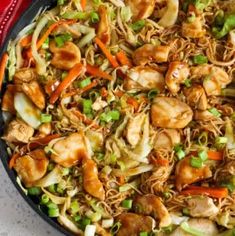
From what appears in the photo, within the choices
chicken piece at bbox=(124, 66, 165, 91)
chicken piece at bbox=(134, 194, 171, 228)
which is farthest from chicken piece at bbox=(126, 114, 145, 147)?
chicken piece at bbox=(134, 194, 171, 228)

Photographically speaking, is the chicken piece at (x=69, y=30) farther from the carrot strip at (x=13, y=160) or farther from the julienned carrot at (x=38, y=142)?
the carrot strip at (x=13, y=160)

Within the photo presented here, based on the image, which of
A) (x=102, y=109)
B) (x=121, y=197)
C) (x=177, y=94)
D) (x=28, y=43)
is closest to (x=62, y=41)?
(x=28, y=43)

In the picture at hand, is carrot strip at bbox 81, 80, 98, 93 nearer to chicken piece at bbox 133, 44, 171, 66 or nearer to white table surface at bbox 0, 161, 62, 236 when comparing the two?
chicken piece at bbox 133, 44, 171, 66

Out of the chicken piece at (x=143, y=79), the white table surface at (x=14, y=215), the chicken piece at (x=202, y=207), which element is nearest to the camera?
the chicken piece at (x=202, y=207)

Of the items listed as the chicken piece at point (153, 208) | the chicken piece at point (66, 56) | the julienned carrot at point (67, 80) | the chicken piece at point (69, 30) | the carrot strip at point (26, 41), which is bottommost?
the chicken piece at point (153, 208)

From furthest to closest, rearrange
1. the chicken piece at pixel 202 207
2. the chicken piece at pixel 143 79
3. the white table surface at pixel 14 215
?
the white table surface at pixel 14 215, the chicken piece at pixel 143 79, the chicken piece at pixel 202 207

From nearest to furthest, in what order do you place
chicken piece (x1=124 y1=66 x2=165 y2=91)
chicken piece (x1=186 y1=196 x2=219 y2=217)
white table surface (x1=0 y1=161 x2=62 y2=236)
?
chicken piece (x1=186 y1=196 x2=219 y2=217), chicken piece (x1=124 y1=66 x2=165 y2=91), white table surface (x1=0 y1=161 x2=62 y2=236)

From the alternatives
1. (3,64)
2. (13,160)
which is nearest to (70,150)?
(13,160)

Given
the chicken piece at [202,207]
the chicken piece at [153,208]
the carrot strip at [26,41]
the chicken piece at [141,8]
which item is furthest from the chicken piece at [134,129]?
the carrot strip at [26,41]
